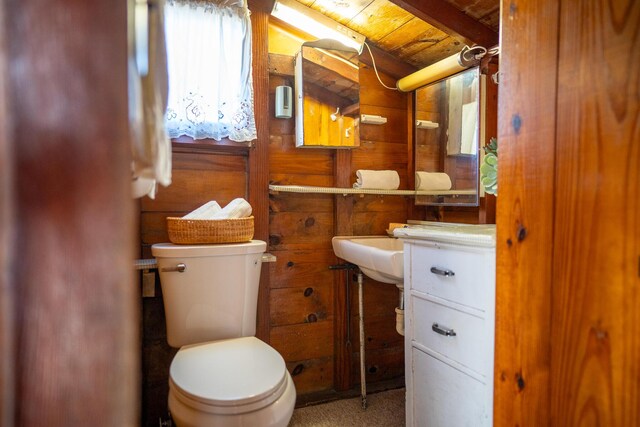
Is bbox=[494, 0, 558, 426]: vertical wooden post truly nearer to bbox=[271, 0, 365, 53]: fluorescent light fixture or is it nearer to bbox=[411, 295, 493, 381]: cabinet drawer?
bbox=[411, 295, 493, 381]: cabinet drawer

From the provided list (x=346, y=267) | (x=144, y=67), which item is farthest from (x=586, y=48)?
(x=346, y=267)

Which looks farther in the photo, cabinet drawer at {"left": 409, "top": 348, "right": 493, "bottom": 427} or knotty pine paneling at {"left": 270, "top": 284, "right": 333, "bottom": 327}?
knotty pine paneling at {"left": 270, "top": 284, "right": 333, "bottom": 327}

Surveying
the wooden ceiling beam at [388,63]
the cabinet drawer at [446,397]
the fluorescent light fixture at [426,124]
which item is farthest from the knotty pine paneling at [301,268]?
the wooden ceiling beam at [388,63]

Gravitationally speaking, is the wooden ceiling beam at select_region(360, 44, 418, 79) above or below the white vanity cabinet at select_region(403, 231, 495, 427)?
above

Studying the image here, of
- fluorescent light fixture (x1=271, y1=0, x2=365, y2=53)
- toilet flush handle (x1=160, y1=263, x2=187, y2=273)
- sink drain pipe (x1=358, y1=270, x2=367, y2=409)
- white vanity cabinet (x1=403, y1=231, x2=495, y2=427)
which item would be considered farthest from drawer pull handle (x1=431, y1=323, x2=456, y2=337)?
fluorescent light fixture (x1=271, y1=0, x2=365, y2=53)

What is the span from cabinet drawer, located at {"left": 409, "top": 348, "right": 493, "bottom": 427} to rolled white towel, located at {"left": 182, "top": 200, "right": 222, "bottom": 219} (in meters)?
0.96

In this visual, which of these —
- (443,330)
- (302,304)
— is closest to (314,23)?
(302,304)

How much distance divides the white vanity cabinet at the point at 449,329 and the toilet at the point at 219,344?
1.64 feet

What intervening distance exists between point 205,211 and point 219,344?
1.73 ft

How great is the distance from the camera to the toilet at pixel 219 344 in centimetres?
104

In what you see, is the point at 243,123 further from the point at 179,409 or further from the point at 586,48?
the point at 586,48

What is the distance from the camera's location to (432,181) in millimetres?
1975

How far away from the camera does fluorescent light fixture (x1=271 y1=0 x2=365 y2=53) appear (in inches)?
68.7

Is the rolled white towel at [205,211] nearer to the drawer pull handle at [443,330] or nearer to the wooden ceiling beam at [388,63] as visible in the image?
the drawer pull handle at [443,330]
